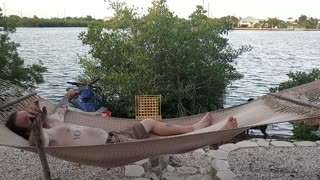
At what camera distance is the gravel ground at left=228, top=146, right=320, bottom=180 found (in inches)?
115

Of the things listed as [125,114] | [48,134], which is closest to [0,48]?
[125,114]

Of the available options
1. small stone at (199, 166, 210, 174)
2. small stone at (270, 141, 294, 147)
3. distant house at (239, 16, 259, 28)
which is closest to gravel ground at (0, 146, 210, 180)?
small stone at (199, 166, 210, 174)

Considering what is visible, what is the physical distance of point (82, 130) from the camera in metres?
2.43

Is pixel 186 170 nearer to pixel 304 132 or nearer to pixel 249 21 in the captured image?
pixel 304 132

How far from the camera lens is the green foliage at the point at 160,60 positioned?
5.40 m

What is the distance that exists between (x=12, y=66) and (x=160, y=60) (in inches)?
73.5

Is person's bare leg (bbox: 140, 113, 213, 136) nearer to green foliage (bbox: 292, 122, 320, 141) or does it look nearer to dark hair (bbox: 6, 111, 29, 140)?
dark hair (bbox: 6, 111, 29, 140)

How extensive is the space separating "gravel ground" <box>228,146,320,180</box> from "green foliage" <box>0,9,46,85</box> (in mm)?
3142

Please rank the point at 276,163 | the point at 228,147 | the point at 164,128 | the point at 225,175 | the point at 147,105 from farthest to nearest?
the point at 147,105 < the point at 228,147 < the point at 276,163 < the point at 225,175 < the point at 164,128

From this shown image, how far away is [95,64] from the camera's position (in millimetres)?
5922

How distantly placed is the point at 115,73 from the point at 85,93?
1.55 ft

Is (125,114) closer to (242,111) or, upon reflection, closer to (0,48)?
(0,48)

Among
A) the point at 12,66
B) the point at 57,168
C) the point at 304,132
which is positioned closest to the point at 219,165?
the point at 57,168

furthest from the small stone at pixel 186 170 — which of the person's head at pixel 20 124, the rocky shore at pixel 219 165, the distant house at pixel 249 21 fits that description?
the distant house at pixel 249 21
